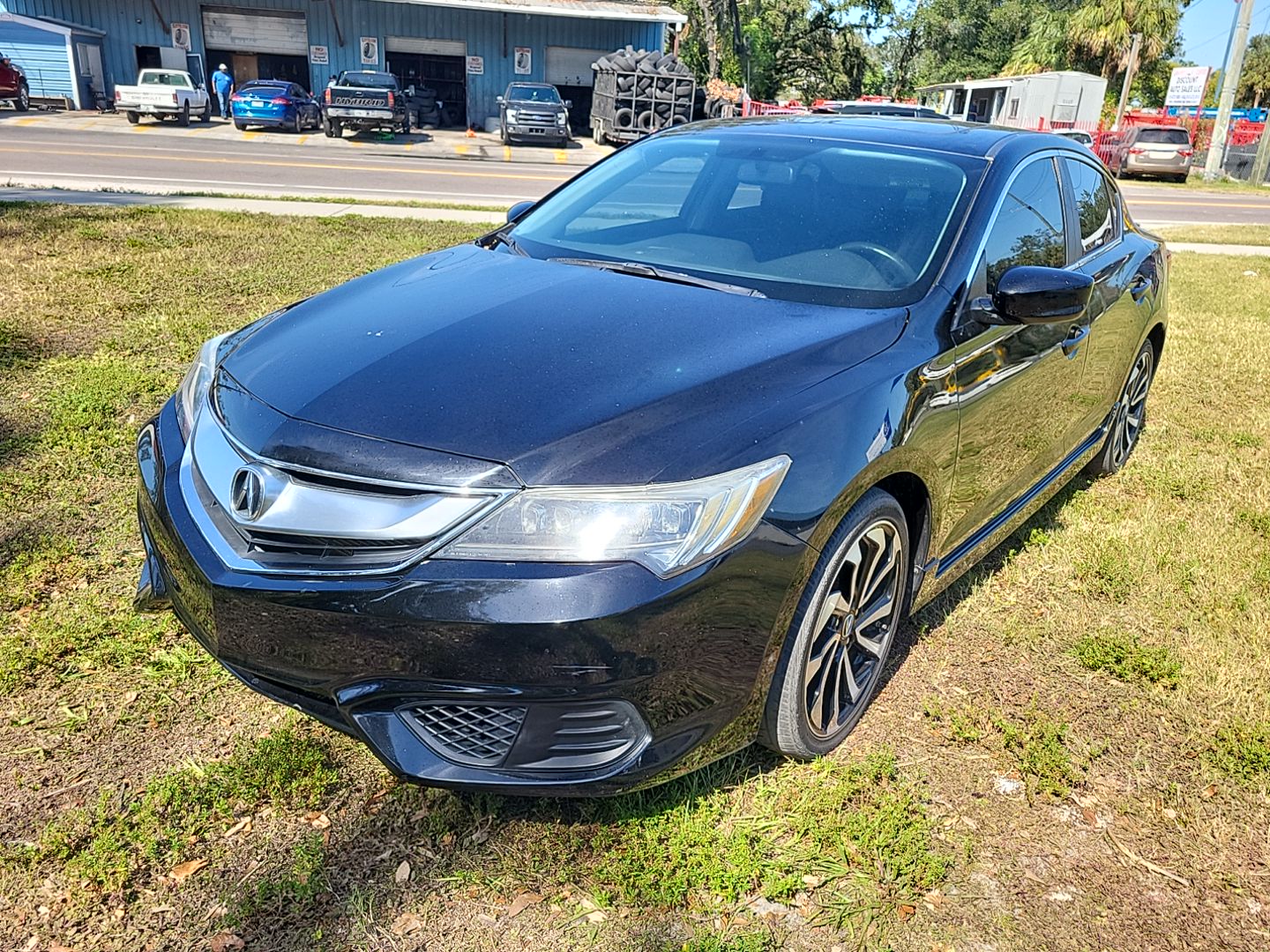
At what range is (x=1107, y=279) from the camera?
408cm

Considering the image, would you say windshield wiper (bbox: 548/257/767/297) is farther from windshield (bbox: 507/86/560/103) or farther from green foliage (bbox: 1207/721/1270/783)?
windshield (bbox: 507/86/560/103)

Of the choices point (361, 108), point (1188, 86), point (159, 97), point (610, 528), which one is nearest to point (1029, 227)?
point (610, 528)

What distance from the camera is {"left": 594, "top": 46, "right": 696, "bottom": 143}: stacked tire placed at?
28094 millimetres

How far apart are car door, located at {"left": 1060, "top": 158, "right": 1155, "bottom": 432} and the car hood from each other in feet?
5.30

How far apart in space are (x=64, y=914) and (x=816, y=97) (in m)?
49.1

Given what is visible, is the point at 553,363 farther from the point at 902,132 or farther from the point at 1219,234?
the point at 1219,234

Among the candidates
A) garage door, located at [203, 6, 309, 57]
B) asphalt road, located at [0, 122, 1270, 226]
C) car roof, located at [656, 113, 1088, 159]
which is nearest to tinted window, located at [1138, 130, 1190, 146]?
asphalt road, located at [0, 122, 1270, 226]

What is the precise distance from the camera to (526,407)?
2.26m

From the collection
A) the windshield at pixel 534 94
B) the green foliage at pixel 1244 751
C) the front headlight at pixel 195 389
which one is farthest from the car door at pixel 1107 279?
the windshield at pixel 534 94

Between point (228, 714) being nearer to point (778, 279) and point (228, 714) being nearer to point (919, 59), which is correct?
point (778, 279)

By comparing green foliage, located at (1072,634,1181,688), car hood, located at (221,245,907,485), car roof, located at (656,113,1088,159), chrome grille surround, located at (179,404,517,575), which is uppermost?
car roof, located at (656,113,1088,159)

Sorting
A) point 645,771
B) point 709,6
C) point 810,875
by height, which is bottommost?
point 810,875

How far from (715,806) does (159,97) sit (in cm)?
3126

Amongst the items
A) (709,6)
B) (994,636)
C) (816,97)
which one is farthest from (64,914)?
(816,97)
